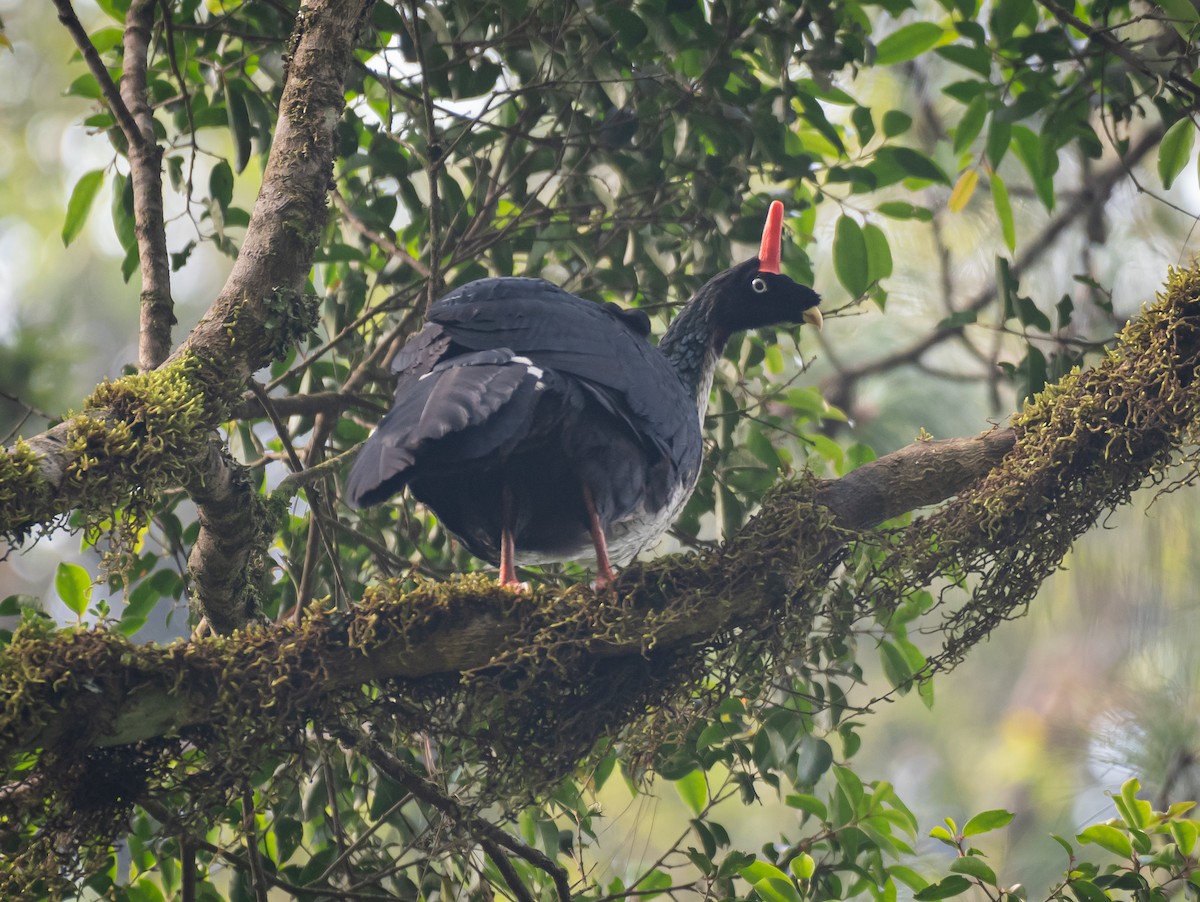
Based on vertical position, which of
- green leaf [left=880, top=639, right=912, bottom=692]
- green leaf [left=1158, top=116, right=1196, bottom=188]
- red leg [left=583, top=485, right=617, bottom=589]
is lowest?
green leaf [left=880, top=639, right=912, bottom=692]

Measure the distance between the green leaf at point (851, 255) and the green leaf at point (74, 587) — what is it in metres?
2.85

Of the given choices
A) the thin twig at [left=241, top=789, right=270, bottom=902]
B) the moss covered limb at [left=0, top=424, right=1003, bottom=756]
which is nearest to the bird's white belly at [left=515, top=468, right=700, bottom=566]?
the moss covered limb at [left=0, top=424, right=1003, bottom=756]

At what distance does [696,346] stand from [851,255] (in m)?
0.69

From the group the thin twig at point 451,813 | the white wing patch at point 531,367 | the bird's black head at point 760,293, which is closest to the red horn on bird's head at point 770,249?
the bird's black head at point 760,293

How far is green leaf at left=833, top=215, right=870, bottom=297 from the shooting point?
4.49 m

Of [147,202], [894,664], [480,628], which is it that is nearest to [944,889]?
[894,664]

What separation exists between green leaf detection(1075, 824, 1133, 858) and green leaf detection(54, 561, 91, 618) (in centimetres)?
314

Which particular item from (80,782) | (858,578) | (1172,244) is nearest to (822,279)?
(1172,244)

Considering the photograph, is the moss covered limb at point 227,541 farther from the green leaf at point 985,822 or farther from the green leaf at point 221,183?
the green leaf at point 985,822

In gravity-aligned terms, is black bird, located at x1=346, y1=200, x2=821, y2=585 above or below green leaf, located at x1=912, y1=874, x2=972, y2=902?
above

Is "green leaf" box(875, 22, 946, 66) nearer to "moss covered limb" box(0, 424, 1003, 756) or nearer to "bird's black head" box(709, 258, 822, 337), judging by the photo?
"bird's black head" box(709, 258, 822, 337)

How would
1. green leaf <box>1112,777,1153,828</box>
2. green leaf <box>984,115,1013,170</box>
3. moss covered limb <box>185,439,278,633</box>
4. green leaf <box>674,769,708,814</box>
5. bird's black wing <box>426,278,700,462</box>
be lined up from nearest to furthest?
moss covered limb <box>185,439,278,633</box> < green leaf <box>1112,777,1153,828</box> < bird's black wing <box>426,278,700,462</box> < green leaf <box>674,769,708,814</box> < green leaf <box>984,115,1013,170</box>

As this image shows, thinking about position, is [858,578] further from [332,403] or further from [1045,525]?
[332,403]

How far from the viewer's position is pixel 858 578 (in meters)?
3.62
